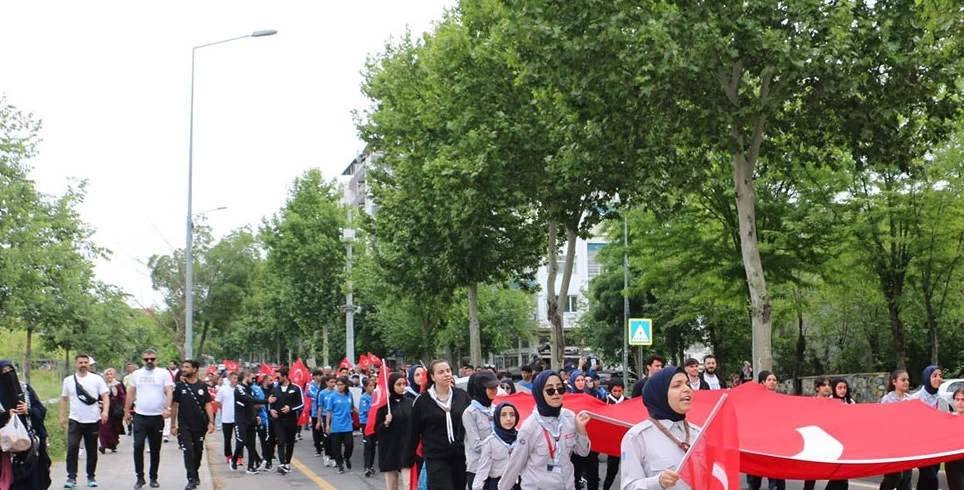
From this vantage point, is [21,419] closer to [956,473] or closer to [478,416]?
[478,416]

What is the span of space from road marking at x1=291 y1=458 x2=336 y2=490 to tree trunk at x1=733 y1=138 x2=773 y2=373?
8.99 m

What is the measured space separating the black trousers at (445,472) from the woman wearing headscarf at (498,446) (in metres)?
1.41

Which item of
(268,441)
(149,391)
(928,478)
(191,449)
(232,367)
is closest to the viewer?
(928,478)

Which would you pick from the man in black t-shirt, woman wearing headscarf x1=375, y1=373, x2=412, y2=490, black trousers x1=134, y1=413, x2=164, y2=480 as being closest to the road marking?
the man in black t-shirt

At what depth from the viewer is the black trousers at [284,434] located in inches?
734

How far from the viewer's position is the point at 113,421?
22.2 metres

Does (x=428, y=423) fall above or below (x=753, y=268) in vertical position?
below

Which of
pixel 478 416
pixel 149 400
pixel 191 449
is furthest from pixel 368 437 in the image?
pixel 478 416

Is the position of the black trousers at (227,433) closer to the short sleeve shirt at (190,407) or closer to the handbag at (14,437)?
the short sleeve shirt at (190,407)

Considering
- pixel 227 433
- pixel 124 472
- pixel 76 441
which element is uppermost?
pixel 76 441

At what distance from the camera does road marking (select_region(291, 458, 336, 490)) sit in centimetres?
1655

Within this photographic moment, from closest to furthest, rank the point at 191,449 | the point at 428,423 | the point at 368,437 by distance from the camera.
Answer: the point at 428,423 → the point at 191,449 → the point at 368,437

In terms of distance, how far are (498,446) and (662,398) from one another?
3.00 meters

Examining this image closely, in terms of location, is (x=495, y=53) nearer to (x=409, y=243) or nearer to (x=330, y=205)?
(x=409, y=243)
